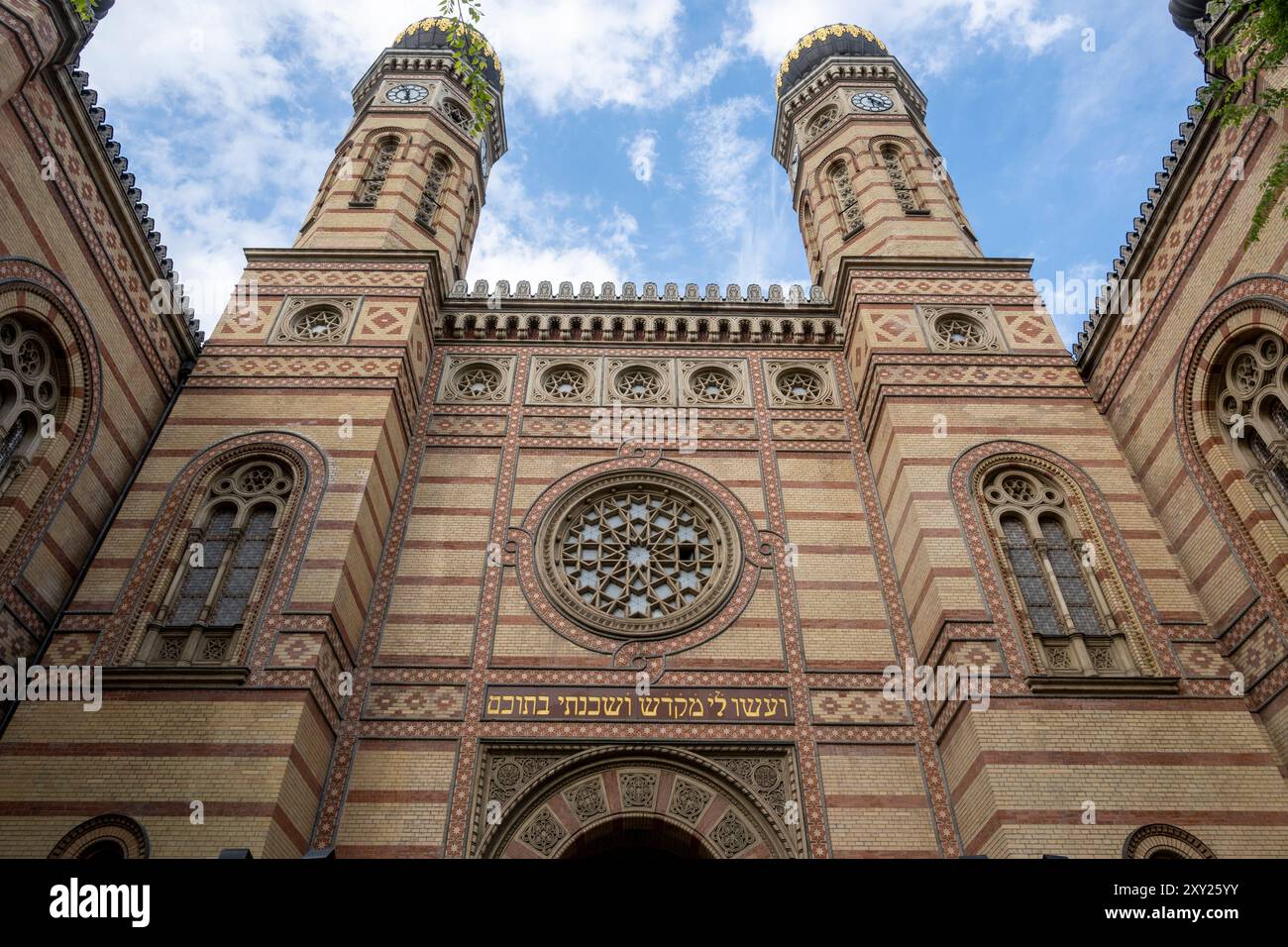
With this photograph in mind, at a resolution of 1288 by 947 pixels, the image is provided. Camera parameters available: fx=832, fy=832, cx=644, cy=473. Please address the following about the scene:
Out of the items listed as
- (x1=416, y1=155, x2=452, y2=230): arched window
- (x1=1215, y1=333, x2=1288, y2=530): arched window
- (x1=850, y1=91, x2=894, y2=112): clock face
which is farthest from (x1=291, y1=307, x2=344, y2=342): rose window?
(x1=1215, y1=333, x2=1288, y2=530): arched window

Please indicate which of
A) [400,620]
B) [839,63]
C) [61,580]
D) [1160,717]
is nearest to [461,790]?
[400,620]

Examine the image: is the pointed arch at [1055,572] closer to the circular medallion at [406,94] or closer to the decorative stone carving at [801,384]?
the decorative stone carving at [801,384]

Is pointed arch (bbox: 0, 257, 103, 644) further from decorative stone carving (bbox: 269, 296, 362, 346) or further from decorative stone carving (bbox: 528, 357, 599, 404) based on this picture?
decorative stone carving (bbox: 528, 357, 599, 404)

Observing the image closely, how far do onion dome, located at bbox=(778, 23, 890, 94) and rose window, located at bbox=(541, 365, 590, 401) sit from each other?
9.95 metres

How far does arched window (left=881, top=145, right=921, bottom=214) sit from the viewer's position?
15294mm

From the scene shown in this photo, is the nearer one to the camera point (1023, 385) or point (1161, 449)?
point (1161, 449)

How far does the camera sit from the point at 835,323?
14.0 meters

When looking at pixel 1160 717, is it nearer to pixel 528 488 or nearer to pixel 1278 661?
pixel 1278 661

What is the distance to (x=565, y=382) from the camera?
13.5 metres

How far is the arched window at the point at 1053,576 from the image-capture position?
927 centimetres

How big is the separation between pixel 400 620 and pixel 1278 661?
9718mm

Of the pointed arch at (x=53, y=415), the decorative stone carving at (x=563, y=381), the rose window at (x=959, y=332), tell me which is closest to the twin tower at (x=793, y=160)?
the rose window at (x=959, y=332)

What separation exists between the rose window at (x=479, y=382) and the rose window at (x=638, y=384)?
194 centimetres

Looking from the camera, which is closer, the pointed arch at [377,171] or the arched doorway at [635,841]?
the arched doorway at [635,841]
